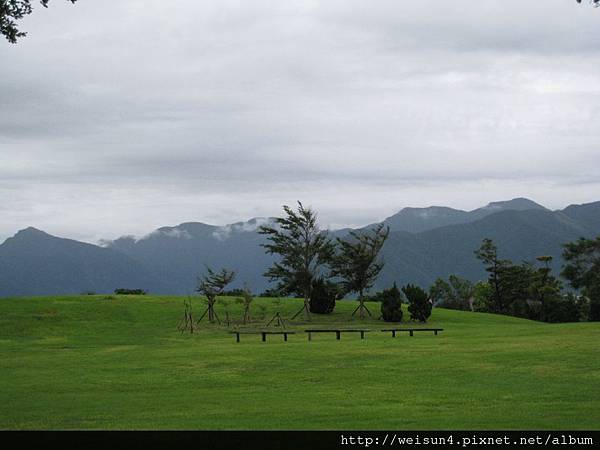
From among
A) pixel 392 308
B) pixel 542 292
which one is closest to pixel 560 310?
pixel 542 292

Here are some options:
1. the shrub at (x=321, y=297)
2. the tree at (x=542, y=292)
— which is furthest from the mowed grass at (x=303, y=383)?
the tree at (x=542, y=292)

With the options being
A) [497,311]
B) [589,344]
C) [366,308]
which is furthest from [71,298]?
[497,311]

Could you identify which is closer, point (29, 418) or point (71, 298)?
point (29, 418)

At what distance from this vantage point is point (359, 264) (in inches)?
2418

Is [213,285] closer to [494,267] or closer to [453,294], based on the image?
[494,267]

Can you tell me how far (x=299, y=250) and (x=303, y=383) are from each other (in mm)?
41029

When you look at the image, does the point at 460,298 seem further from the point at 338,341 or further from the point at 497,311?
the point at 338,341

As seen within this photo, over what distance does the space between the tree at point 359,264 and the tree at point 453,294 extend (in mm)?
52801

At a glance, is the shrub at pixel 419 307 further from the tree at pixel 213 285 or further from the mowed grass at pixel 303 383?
the mowed grass at pixel 303 383

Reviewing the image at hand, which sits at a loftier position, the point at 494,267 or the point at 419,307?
the point at 494,267
